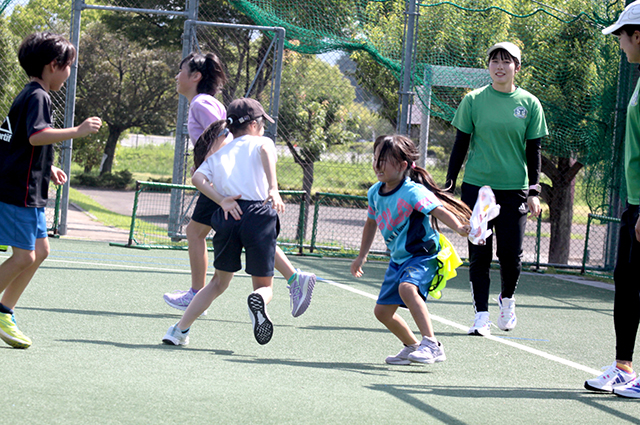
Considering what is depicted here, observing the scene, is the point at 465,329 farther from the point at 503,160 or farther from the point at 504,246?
the point at 503,160

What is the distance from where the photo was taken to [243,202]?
4172mm

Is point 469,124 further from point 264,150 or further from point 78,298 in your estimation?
point 78,298

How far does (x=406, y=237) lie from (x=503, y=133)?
1.62 m

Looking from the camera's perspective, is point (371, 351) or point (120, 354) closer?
point (120, 354)

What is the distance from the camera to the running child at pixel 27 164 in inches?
153

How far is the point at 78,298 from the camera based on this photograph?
18.9ft

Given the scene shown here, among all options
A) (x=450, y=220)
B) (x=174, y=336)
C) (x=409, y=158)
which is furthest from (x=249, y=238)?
(x=450, y=220)

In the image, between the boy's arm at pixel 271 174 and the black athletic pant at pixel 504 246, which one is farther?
the black athletic pant at pixel 504 246

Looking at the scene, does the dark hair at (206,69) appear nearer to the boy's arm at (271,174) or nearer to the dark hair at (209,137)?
the dark hair at (209,137)

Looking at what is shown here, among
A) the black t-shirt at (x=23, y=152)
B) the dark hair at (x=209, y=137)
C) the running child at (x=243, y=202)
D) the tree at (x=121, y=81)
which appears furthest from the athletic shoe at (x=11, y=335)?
the tree at (x=121, y=81)

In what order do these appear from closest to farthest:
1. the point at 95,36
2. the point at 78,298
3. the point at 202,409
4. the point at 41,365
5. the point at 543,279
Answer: the point at 202,409 → the point at 41,365 → the point at 78,298 → the point at 543,279 → the point at 95,36

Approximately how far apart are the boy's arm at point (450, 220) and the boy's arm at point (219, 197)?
3.83ft

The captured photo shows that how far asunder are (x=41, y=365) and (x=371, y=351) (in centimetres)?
207

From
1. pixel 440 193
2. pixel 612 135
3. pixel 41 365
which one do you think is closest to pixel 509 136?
pixel 440 193
